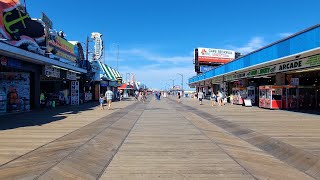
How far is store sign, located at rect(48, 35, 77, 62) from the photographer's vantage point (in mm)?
31459

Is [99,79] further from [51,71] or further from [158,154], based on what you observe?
[158,154]

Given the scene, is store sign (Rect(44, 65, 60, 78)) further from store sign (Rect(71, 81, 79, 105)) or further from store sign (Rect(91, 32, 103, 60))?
store sign (Rect(91, 32, 103, 60))

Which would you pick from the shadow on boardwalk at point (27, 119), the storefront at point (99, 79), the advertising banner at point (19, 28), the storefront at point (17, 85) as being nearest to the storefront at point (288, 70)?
the shadow on boardwalk at point (27, 119)

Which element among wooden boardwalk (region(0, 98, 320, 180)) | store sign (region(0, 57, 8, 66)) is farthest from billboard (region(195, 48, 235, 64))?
wooden boardwalk (region(0, 98, 320, 180))

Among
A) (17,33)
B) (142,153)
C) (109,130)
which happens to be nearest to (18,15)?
(17,33)

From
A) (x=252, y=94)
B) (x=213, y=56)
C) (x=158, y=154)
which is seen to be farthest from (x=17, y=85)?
(x=213, y=56)

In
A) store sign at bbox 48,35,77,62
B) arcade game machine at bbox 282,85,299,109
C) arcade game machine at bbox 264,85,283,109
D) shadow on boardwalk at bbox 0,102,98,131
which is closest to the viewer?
shadow on boardwalk at bbox 0,102,98,131

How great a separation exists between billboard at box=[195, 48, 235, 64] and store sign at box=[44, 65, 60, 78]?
64168mm

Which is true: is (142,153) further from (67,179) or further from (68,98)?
(68,98)

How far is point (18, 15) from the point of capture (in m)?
22.8

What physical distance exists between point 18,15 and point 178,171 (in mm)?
18449

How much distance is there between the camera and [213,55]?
94250 millimetres

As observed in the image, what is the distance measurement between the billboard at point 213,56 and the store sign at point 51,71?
6417 centimetres

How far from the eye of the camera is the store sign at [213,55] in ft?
305
